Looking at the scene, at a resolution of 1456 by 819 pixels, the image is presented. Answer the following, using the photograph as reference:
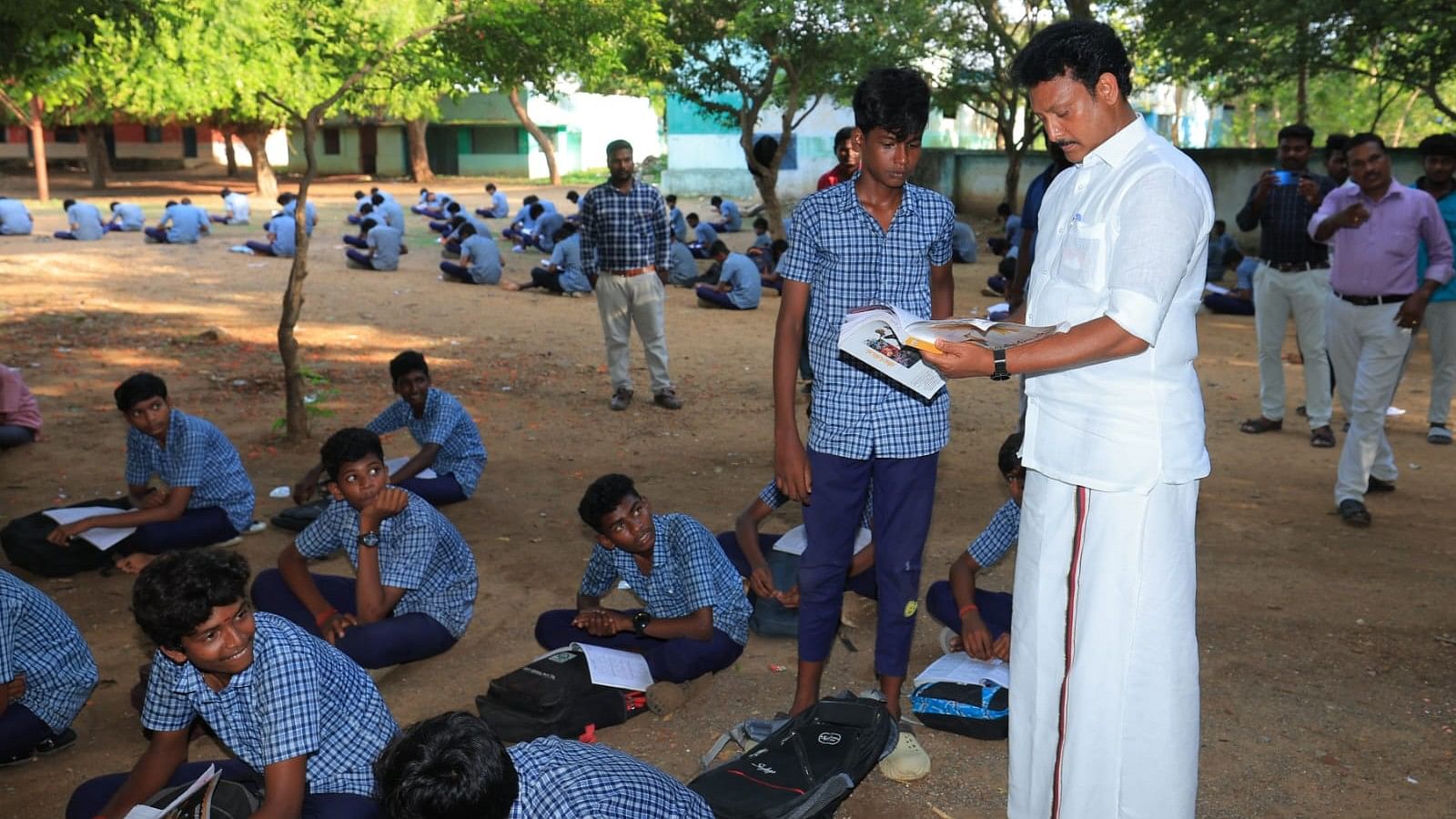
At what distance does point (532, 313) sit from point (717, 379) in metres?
3.86

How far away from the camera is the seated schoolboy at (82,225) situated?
19359 mm

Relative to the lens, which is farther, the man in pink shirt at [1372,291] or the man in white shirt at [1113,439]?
the man in pink shirt at [1372,291]

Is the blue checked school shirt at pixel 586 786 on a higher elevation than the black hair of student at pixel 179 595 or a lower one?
lower

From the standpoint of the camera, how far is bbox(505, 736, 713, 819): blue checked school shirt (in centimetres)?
233

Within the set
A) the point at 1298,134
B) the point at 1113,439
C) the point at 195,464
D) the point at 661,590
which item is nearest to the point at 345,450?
→ the point at 661,590

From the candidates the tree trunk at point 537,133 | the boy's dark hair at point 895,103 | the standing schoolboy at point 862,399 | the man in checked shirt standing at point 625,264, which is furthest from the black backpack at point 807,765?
the tree trunk at point 537,133

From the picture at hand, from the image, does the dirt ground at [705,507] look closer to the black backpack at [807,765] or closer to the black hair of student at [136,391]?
the black backpack at [807,765]

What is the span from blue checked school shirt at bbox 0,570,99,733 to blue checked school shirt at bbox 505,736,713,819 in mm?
2135

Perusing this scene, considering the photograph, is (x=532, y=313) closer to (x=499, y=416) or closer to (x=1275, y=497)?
(x=499, y=416)

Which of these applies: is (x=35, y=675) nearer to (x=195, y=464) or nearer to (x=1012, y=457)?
(x=195, y=464)

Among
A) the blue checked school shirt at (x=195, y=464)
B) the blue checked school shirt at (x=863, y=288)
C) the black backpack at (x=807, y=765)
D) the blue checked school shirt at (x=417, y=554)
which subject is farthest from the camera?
the blue checked school shirt at (x=195, y=464)

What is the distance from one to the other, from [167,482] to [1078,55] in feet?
15.4

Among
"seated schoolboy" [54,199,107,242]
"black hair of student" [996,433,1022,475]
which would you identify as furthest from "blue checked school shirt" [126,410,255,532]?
"seated schoolboy" [54,199,107,242]

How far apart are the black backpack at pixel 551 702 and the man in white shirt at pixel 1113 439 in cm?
179
